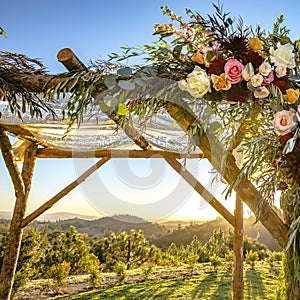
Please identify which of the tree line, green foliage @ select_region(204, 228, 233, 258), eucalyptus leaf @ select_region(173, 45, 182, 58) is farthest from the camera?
green foliage @ select_region(204, 228, 233, 258)

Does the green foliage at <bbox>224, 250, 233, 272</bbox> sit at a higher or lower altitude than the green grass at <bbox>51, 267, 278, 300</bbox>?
higher

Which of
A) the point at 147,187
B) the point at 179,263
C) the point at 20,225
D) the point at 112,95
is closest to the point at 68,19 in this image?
the point at 147,187

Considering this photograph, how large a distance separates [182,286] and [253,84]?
424 cm

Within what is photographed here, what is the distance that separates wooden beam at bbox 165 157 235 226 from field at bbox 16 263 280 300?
5.56ft

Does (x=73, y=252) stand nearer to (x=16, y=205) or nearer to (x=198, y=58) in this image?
(x=16, y=205)

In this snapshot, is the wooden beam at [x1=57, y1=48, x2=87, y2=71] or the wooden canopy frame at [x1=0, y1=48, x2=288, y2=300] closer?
the wooden beam at [x1=57, y1=48, x2=87, y2=71]

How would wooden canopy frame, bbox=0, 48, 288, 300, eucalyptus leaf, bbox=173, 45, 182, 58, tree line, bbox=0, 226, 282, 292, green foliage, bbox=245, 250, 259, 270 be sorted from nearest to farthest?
eucalyptus leaf, bbox=173, 45, 182, 58
wooden canopy frame, bbox=0, 48, 288, 300
tree line, bbox=0, 226, 282, 292
green foliage, bbox=245, 250, 259, 270

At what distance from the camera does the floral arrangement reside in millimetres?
948

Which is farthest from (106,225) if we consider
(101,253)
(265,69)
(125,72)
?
(265,69)

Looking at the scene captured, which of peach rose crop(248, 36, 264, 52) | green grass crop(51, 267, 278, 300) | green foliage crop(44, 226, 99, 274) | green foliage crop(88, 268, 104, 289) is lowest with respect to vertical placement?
green grass crop(51, 267, 278, 300)

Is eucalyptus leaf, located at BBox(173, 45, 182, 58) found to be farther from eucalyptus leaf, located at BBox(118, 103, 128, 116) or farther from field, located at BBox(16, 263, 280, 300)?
field, located at BBox(16, 263, 280, 300)

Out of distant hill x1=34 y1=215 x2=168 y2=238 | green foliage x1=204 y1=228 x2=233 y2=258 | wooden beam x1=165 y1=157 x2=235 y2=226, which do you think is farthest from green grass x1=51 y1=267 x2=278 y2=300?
wooden beam x1=165 y1=157 x2=235 y2=226

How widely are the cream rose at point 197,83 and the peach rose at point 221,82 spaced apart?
0.06 feet

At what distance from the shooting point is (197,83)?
39.8 inches
